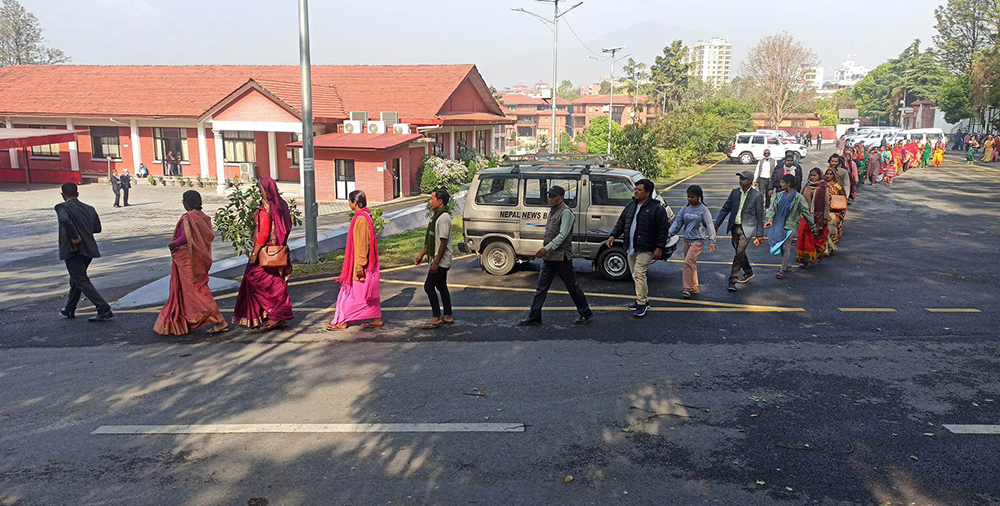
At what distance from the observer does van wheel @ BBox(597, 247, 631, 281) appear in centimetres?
1139

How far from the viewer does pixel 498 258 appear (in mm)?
12109

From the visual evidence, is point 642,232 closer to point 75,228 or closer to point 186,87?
point 75,228

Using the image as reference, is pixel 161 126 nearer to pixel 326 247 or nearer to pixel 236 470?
pixel 326 247

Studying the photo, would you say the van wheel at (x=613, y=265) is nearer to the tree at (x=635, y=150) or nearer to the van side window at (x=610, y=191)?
the van side window at (x=610, y=191)

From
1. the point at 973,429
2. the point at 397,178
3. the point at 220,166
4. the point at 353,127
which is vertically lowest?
the point at 973,429

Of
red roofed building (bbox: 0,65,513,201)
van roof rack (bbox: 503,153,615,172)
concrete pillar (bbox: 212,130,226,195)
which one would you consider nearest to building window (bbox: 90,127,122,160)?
red roofed building (bbox: 0,65,513,201)

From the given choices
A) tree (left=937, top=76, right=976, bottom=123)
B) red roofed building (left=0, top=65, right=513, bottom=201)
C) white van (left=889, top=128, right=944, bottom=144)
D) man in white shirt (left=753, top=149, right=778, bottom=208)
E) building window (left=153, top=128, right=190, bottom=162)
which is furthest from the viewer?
tree (left=937, top=76, right=976, bottom=123)

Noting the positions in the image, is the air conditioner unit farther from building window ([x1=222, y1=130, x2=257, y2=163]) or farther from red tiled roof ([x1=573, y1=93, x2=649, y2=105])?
red tiled roof ([x1=573, y1=93, x2=649, y2=105])

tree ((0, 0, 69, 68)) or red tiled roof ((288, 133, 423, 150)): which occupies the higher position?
tree ((0, 0, 69, 68))

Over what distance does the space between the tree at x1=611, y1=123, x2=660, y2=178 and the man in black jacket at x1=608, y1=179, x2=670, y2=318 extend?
19762 millimetres

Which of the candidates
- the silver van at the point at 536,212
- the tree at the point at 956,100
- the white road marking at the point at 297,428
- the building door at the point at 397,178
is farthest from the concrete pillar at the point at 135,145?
the tree at the point at 956,100

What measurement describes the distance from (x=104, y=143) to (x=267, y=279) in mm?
31326

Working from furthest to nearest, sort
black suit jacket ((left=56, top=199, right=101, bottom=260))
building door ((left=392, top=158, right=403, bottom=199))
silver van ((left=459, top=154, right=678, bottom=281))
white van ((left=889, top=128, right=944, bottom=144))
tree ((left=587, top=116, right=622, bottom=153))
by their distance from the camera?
tree ((left=587, top=116, right=622, bottom=153)) → white van ((left=889, top=128, right=944, bottom=144)) → building door ((left=392, top=158, right=403, bottom=199)) → silver van ((left=459, top=154, right=678, bottom=281)) → black suit jacket ((left=56, top=199, right=101, bottom=260))

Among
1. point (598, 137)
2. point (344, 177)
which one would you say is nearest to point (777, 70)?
point (598, 137)
